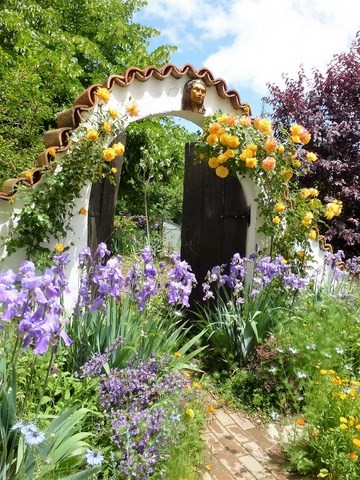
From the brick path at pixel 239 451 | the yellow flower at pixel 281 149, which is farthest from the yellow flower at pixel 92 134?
the brick path at pixel 239 451

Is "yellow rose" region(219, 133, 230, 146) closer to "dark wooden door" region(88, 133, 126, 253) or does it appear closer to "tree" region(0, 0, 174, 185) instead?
"dark wooden door" region(88, 133, 126, 253)

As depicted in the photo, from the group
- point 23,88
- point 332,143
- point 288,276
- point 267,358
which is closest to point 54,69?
point 23,88

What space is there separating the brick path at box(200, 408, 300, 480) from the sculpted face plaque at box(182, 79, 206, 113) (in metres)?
2.70

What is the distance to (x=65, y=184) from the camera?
120 inches

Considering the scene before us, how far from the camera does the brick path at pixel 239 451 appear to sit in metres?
2.28

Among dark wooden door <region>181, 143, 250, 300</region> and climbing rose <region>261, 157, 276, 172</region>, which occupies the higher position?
climbing rose <region>261, 157, 276, 172</region>

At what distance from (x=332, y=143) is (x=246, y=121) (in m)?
Answer: 3.14

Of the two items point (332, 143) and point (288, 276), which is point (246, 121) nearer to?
point (288, 276)

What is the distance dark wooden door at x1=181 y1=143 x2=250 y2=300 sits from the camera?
4363 millimetres

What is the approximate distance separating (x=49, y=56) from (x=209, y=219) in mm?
4319

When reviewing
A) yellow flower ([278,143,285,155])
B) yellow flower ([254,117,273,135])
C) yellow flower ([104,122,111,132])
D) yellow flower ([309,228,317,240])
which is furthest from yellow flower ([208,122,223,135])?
yellow flower ([309,228,317,240])

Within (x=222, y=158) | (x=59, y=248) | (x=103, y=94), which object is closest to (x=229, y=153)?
(x=222, y=158)

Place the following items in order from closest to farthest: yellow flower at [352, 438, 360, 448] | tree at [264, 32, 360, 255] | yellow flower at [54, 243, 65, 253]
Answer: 1. yellow flower at [352, 438, 360, 448]
2. yellow flower at [54, 243, 65, 253]
3. tree at [264, 32, 360, 255]

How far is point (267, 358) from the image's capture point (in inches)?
123
